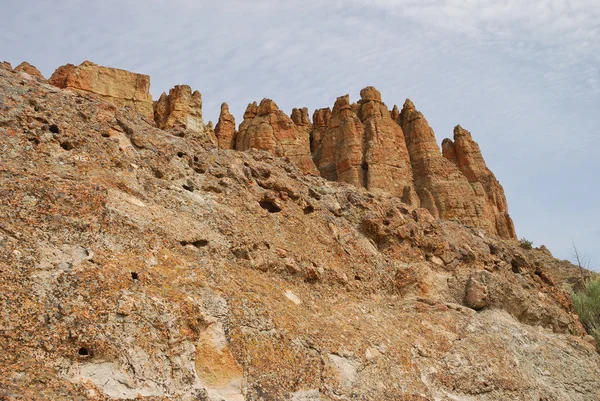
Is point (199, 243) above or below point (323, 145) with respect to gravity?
below

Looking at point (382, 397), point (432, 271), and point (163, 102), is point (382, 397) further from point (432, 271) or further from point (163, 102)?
point (163, 102)

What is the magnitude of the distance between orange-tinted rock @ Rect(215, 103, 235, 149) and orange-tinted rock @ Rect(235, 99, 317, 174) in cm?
110

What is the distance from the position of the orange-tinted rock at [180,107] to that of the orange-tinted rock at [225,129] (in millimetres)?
11164

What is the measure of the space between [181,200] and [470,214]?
42.4m

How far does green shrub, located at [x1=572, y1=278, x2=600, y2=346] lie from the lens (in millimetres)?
19511

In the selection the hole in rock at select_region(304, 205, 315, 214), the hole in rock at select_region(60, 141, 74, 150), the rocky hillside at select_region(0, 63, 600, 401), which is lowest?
the rocky hillside at select_region(0, 63, 600, 401)

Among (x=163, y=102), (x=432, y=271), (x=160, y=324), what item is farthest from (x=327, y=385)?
(x=163, y=102)

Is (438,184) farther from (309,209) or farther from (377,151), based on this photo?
(309,209)

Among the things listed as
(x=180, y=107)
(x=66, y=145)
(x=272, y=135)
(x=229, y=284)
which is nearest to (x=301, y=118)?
(x=272, y=135)

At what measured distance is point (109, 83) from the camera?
2744cm

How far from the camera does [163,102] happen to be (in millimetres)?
42281

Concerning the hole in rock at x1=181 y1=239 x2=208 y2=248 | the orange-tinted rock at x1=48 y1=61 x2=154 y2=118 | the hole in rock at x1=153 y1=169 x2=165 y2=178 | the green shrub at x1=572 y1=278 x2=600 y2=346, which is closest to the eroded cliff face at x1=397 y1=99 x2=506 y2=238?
the green shrub at x1=572 y1=278 x2=600 y2=346

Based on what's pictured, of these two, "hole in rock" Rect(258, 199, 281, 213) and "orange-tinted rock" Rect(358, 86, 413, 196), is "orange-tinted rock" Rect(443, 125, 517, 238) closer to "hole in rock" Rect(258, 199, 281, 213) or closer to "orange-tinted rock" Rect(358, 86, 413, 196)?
"orange-tinted rock" Rect(358, 86, 413, 196)

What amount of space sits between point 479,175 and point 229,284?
53.9 m
